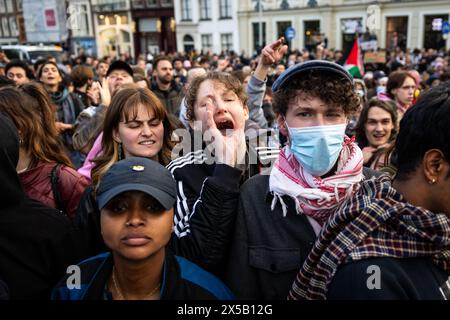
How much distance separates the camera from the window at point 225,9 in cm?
3453

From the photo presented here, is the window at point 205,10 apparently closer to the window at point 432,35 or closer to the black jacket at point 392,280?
the window at point 432,35

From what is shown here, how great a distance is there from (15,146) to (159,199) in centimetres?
76

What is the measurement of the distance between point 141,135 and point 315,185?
1249 millimetres

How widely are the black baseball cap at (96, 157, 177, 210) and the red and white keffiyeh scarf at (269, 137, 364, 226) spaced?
45cm

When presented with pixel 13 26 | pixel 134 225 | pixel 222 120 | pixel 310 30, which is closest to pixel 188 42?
pixel 310 30

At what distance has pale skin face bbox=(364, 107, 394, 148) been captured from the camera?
404 cm

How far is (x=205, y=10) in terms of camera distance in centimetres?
3597

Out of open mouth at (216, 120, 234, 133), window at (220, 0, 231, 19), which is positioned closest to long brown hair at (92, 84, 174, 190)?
open mouth at (216, 120, 234, 133)

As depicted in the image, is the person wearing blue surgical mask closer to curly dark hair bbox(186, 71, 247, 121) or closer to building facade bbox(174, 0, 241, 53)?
curly dark hair bbox(186, 71, 247, 121)

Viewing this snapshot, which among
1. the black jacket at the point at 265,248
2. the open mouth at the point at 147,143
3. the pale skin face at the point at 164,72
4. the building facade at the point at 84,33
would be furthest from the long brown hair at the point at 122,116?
the building facade at the point at 84,33
